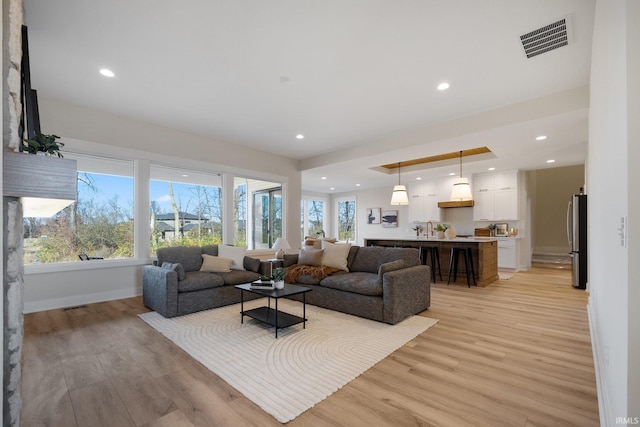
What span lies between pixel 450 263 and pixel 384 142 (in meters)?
A: 2.71

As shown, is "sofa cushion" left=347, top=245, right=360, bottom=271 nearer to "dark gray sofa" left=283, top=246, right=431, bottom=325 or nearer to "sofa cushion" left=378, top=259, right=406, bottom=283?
"dark gray sofa" left=283, top=246, right=431, bottom=325

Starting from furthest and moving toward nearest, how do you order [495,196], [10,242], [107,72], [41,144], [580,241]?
1. [495,196]
2. [580,241]
3. [107,72]
4. [41,144]
5. [10,242]

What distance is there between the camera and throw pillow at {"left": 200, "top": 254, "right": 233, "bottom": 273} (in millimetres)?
4431

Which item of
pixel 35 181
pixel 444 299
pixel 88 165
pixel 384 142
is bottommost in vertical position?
pixel 444 299

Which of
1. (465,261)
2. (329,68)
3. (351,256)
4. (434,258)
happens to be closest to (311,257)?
(351,256)

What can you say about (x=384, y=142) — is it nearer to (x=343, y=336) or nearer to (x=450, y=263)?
(x=450, y=263)

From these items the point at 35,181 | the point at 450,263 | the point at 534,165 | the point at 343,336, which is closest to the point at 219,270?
the point at 343,336

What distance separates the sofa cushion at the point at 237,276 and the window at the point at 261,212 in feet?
6.37

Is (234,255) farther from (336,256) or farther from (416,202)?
(416,202)

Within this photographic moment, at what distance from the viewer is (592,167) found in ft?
10.2

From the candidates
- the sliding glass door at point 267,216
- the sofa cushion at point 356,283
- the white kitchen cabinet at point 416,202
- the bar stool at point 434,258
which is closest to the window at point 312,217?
the white kitchen cabinet at point 416,202

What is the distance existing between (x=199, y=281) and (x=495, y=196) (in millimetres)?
7221

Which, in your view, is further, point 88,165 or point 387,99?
point 88,165

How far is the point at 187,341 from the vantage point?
2891 mm
